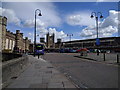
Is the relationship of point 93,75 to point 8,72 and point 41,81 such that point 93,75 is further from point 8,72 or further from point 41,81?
point 8,72

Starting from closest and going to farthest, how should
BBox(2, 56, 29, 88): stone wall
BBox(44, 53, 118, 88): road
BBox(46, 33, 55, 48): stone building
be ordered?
1. BBox(2, 56, 29, 88): stone wall
2. BBox(44, 53, 118, 88): road
3. BBox(46, 33, 55, 48): stone building

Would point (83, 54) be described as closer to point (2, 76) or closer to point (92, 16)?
point (92, 16)

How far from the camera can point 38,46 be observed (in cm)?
4094

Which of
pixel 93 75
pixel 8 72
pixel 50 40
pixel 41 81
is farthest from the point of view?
pixel 50 40

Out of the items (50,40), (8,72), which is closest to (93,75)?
(8,72)

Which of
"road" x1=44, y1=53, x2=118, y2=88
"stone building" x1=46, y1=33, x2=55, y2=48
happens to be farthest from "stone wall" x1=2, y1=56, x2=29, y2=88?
"stone building" x1=46, y1=33, x2=55, y2=48

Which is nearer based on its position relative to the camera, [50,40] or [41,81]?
[41,81]

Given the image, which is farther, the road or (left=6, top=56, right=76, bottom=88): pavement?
the road

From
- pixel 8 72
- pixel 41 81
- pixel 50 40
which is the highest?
pixel 50 40

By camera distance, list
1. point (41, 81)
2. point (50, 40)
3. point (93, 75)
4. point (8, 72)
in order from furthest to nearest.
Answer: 1. point (50, 40)
2. point (93, 75)
3. point (41, 81)
4. point (8, 72)

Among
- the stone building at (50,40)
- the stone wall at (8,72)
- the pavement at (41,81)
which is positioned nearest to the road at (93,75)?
the pavement at (41,81)

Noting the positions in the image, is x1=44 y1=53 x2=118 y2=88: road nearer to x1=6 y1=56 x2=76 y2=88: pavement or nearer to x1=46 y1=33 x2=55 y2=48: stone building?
x1=6 y1=56 x2=76 y2=88: pavement

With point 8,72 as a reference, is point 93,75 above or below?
below

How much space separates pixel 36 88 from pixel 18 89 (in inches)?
29.3
